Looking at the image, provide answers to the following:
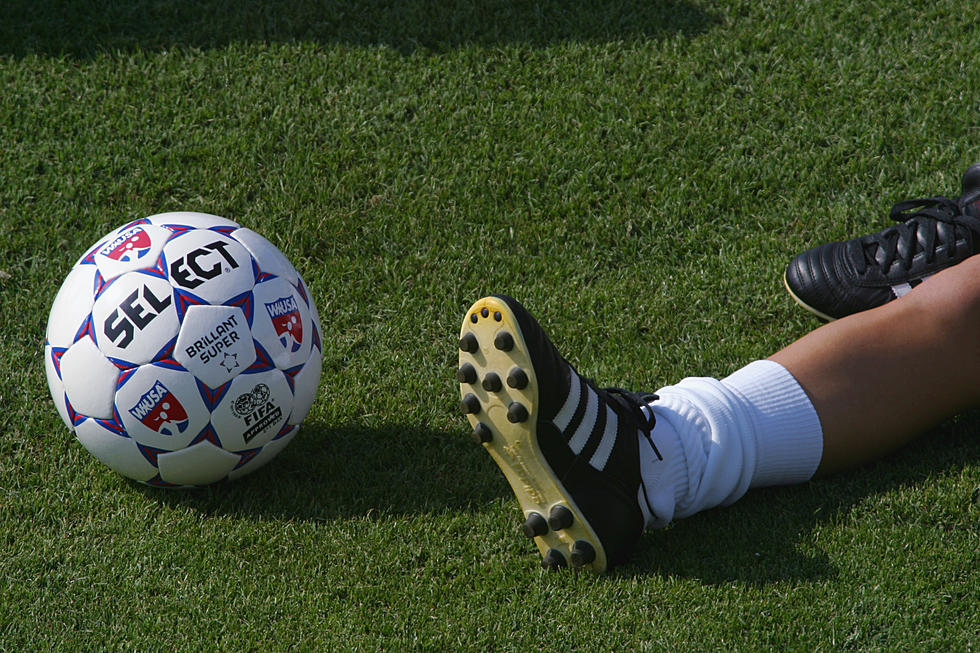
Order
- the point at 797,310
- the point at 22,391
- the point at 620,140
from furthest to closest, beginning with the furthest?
the point at 620,140, the point at 797,310, the point at 22,391

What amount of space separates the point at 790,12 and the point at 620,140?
1233 millimetres

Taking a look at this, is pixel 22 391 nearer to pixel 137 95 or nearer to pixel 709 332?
pixel 137 95

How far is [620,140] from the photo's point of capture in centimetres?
431

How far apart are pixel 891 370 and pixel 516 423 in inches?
42.4

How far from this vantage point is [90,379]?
2746 millimetres

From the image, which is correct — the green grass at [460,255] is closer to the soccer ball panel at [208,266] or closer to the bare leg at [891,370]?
the bare leg at [891,370]

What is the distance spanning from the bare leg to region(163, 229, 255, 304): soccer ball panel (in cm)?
153

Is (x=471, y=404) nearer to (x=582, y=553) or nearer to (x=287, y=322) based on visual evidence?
(x=582, y=553)

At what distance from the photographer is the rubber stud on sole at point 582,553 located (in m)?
2.60

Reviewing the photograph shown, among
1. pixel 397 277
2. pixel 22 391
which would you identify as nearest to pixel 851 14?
pixel 397 277

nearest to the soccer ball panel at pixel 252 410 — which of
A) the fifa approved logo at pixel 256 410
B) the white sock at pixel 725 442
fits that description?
the fifa approved logo at pixel 256 410

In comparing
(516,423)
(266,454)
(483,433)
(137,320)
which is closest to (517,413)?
(516,423)

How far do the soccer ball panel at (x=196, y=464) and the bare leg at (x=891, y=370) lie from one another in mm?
1577

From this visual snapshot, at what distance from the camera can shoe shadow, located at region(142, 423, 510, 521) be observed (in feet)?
9.67
